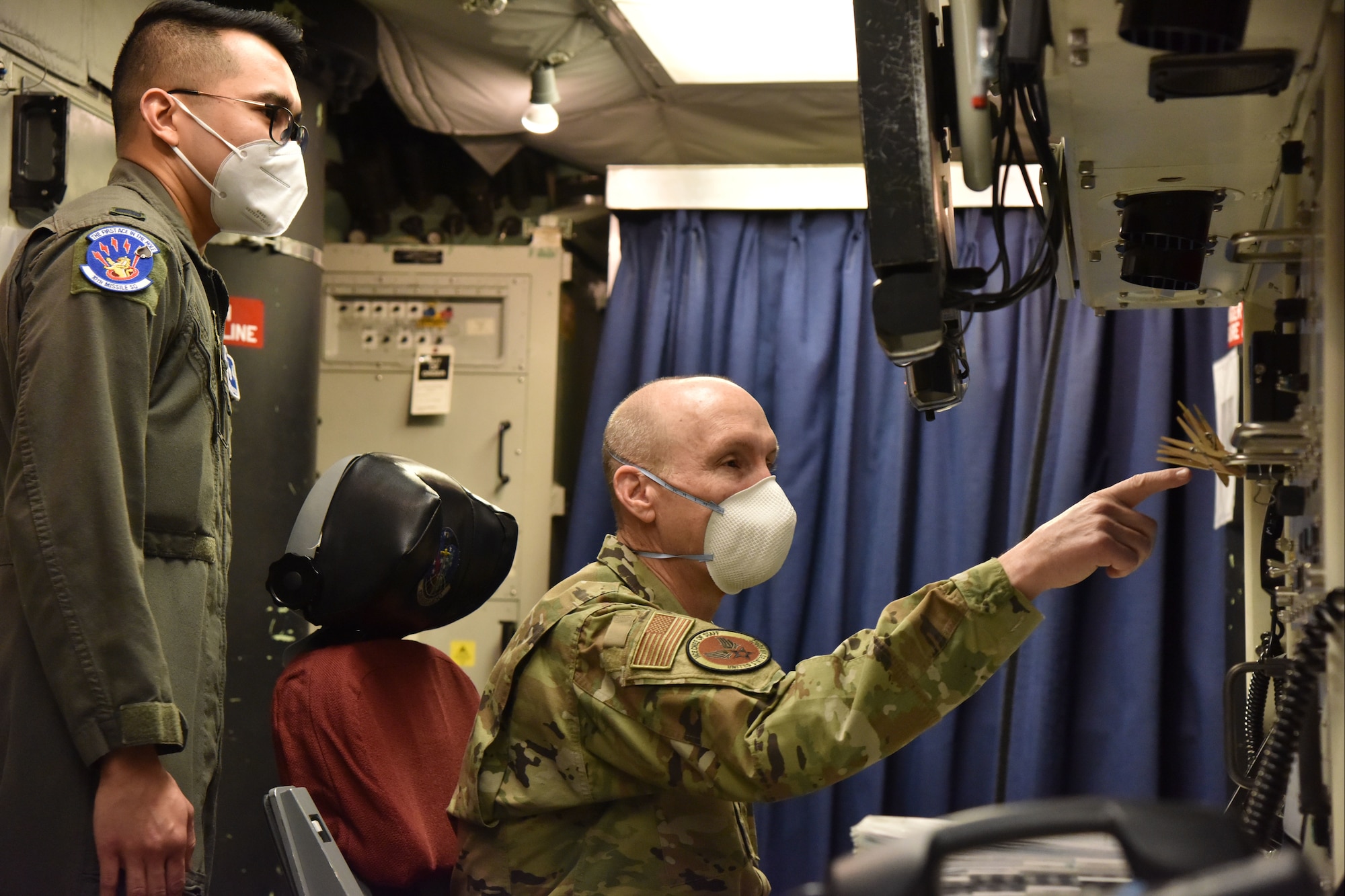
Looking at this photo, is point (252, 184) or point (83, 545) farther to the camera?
point (252, 184)

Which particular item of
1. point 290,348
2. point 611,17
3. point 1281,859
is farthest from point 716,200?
point 1281,859

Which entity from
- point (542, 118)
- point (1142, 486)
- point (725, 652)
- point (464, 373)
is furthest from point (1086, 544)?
point (464, 373)

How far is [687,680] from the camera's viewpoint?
4.35ft

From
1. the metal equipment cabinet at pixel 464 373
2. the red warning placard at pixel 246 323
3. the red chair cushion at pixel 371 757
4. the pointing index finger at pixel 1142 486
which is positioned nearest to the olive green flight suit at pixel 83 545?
the red chair cushion at pixel 371 757

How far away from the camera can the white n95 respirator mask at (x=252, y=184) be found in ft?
5.80

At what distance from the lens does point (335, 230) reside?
429 centimetres

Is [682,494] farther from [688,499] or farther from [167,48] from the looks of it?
[167,48]

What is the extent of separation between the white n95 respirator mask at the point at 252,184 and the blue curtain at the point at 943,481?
1.83m

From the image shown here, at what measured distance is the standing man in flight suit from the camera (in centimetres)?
139

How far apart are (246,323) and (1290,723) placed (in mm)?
2539

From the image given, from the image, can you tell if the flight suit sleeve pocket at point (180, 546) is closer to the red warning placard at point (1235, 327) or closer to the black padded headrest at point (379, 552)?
the black padded headrest at point (379, 552)

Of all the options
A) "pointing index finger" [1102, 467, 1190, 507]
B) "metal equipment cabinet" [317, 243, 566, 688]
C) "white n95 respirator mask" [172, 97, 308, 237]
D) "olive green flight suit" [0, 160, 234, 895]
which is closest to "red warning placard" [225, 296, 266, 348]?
"metal equipment cabinet" [317, 243, 566, 688]

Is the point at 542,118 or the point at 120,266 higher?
the point at 542,118

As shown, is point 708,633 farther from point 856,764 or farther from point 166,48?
point 166,48
